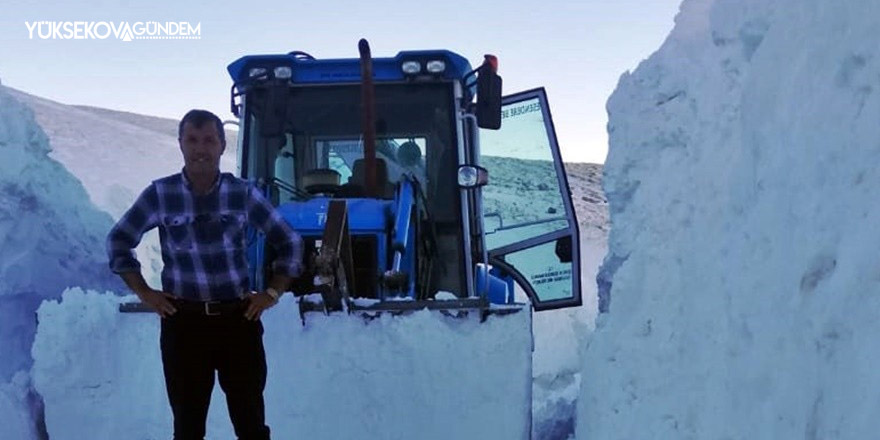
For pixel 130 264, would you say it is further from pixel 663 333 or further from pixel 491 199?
pixel 491 199

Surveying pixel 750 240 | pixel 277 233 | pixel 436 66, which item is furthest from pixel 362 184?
pixel 750 240

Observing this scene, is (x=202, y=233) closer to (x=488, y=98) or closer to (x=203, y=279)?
(x=203, y=279)

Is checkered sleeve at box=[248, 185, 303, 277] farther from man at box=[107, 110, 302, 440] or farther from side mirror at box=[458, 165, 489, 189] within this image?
side mirror at box=[458, 165, 489, 189]

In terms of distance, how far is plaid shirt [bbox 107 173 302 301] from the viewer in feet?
11.3

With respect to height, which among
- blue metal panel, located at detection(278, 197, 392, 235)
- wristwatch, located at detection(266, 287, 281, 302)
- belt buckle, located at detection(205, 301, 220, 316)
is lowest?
belt buckle, located at detection(205, 301, 220, 316)

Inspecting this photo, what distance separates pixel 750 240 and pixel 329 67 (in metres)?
3.72

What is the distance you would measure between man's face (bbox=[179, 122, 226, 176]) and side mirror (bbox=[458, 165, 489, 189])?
8.80ft

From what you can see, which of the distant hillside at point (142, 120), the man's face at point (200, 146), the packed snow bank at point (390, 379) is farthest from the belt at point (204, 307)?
the distant hillside at point (142, 120)

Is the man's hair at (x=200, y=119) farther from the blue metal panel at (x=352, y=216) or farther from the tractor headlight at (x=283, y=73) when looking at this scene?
the tractor headlight at (x=283, y=73)

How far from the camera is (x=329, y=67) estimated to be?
6312mm

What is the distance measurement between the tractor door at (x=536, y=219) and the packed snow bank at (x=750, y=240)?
75.9 inches

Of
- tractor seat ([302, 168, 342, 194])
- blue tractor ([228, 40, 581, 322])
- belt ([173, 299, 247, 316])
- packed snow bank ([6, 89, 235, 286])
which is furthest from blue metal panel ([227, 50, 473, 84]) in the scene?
packed snow bank ([6, 89, 235, 286])

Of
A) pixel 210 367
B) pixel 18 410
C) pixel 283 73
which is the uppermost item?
pixel 283 73

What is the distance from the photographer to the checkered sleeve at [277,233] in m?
3.53
